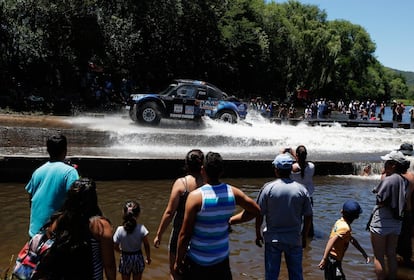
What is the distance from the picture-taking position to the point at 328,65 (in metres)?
64.6

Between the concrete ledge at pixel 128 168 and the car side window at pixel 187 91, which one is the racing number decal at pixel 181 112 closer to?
the car side window at pixel 187 91

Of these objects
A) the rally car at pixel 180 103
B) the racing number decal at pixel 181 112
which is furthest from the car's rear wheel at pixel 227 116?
the racing number decal at pixel 181 112

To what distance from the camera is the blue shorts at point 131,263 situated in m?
5.24

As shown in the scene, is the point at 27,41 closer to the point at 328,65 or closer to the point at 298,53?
the point at 298,53

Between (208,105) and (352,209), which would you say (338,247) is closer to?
(352,209)

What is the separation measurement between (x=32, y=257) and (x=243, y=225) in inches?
251

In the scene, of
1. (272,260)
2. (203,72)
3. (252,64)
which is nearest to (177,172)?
(272,260)

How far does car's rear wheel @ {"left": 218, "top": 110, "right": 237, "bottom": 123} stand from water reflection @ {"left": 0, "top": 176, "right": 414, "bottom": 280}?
22.9ft

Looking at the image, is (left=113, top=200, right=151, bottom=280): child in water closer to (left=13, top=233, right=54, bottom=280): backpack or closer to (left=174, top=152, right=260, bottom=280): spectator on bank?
(left=174, top=152, right=260, bottom=280): spectator on bank

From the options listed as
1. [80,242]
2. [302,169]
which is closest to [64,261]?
[80,242]

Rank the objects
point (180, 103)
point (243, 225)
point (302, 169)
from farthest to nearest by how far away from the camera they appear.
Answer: point (180, 103) < point (243, 225) < point (302, 169)

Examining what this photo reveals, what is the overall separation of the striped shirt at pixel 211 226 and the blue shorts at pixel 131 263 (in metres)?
1.20

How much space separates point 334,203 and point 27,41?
2216 cm

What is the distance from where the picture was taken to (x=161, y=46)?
124 feet
